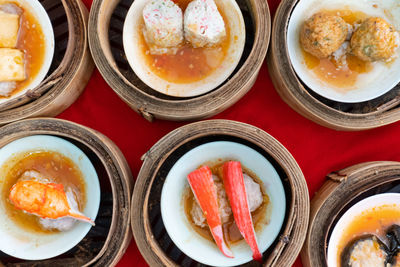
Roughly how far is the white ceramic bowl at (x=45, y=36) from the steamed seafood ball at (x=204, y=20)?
67 cm

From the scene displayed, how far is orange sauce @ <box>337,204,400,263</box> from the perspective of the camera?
5.10ft

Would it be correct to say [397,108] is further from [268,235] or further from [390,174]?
[268,235]

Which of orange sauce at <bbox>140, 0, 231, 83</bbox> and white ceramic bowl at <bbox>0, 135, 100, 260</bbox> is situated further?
orange sauce at <bbox>140, 0, 231, 83</bbox>

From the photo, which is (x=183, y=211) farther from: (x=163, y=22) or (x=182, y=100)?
(x=163, y=22)

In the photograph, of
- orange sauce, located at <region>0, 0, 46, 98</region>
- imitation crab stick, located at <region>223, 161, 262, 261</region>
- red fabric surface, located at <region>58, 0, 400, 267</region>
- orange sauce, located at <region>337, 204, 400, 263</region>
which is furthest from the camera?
red fabric surface, located at <region>58, 0, 400, 267</region>

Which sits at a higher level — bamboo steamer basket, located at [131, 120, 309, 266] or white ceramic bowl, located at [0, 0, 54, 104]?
white ceramic bowl, located at [0, 0, 54, 104]

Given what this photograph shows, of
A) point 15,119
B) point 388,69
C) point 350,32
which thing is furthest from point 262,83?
point 15,119

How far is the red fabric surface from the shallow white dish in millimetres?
238

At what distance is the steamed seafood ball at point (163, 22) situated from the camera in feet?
5.05

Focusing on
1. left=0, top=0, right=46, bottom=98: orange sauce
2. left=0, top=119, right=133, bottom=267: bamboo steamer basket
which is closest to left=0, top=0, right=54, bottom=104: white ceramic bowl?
left=0, top=0, right=46, bottom=98: orange sauce

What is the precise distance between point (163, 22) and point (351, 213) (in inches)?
48.8

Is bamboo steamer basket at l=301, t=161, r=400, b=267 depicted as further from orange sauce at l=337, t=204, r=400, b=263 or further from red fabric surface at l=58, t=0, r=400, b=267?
red fabric surface at l=58, t=0, r=400, b=267

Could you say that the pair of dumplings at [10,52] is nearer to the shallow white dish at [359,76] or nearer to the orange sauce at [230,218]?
the orange sauce at [230,218]

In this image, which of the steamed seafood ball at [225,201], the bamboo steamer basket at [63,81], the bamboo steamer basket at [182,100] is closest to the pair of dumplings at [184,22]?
the bamboo steamer basket at [182,100]
